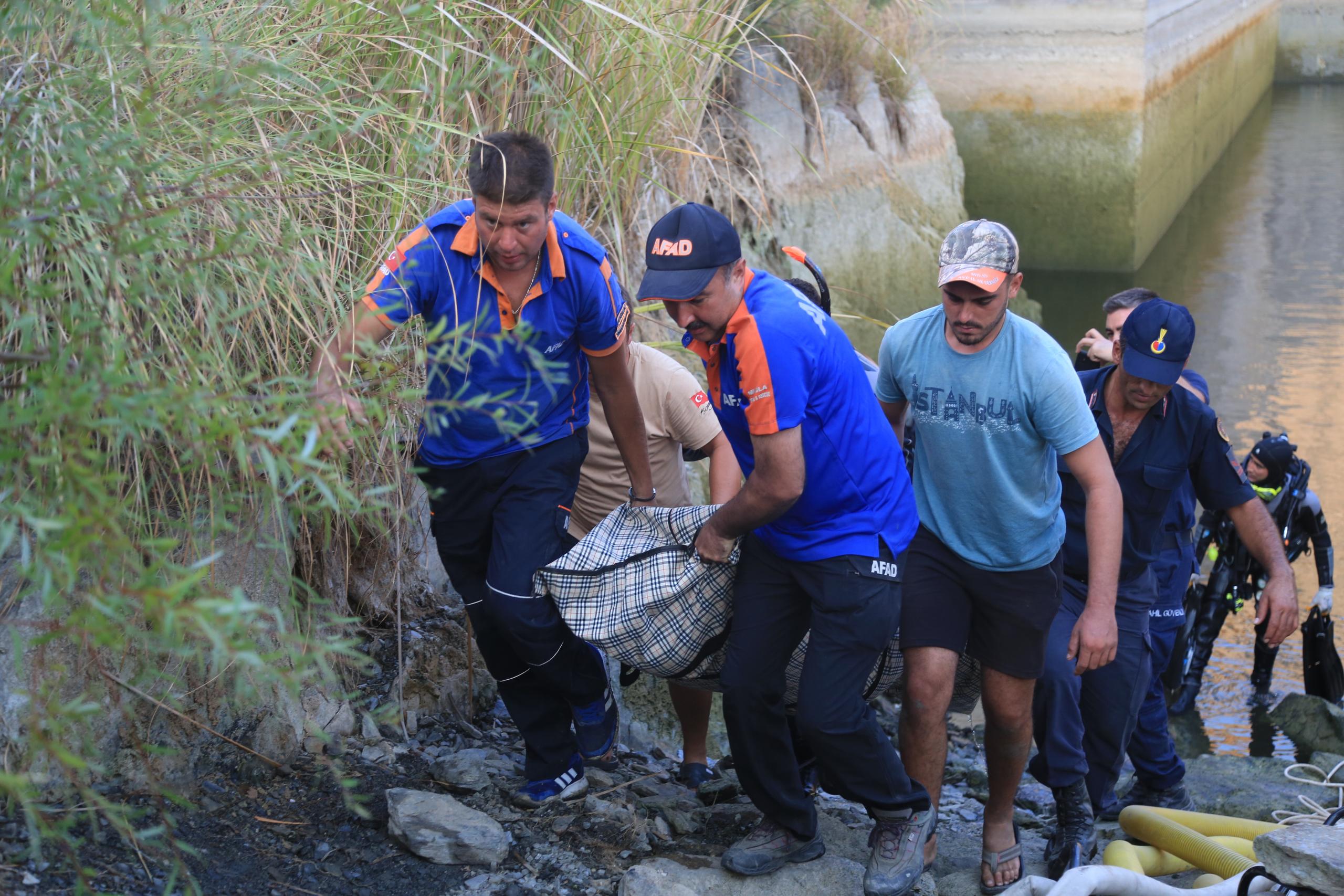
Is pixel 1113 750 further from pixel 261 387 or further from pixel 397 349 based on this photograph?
pixel 261 387

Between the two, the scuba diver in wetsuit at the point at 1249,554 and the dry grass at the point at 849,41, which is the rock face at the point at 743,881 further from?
the dry grass at the point at 849,41

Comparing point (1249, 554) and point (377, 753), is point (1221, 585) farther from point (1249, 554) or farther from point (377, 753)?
point (377, 753)

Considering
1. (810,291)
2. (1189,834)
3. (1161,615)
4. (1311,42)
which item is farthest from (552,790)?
(1311,42)

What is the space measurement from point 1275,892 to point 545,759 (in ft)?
6.51

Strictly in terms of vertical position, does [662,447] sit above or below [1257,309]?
above

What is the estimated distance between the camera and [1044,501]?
11.6ft

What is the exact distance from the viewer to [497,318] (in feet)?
11.0

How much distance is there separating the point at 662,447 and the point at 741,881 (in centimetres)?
132

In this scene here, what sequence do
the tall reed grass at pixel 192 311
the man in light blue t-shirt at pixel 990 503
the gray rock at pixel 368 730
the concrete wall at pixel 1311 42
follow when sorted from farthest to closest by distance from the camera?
1. the concrete wall at pixel 1311 42
2. the gray rock at pixel 368 730
3. the man in light blue t-shirt at pixel 990 503
4. the tall reed grass at pixel 192 311

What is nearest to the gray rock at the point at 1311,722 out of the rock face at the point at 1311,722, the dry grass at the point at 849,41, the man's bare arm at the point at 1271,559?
the rock face at the point at 1311,722

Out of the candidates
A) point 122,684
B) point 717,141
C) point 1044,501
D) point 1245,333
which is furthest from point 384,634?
point 1245,333

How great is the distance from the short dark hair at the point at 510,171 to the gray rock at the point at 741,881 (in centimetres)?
169

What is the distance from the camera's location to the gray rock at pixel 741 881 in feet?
10.4

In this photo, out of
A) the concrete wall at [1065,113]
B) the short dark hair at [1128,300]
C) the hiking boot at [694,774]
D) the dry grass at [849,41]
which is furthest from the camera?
the concrete wall at [1065,113]
